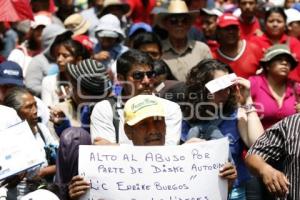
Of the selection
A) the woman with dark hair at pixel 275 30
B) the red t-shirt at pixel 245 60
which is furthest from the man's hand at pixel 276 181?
the woman with dark hair at pixel 275 30

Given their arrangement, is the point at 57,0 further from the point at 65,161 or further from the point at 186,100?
the point at 65,161

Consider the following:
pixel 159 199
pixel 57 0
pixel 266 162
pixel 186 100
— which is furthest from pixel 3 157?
pixel 57 0

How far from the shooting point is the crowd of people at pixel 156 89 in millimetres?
4840

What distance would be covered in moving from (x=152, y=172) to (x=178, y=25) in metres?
4.52

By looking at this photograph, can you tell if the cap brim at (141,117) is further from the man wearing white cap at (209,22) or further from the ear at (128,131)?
the man wearing white cap at (209,22)

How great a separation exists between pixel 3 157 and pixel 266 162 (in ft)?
4.91

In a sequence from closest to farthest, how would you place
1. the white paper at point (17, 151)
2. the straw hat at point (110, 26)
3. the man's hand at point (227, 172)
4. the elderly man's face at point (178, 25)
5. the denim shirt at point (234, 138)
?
the white paper at point (17, 151)
the man's hand at point (227, 172)
the denim shirt at point (234, 138)
the elderly man's face at point (178, 25)
the straw hat at point (110, 26)

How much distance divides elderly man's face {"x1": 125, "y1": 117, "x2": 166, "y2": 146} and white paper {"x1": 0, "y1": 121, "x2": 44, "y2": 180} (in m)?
0.57

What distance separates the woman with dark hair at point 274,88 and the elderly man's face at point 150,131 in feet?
8.33

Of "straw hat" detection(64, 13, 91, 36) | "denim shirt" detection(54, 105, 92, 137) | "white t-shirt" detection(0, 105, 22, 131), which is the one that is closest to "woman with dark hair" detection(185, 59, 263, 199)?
"denim shirt" detection(54, 105, 92, 137)

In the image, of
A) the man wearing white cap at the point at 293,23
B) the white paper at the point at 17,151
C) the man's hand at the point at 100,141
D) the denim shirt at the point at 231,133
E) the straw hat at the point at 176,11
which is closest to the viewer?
the white paper at the point at 17,151

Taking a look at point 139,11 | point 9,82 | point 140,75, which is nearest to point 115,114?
point 140,75

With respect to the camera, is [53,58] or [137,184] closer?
[137,184]

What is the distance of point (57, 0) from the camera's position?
39.3ft
